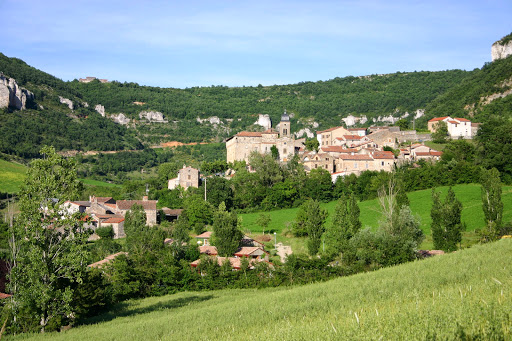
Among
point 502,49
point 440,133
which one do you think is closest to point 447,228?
point 440,133

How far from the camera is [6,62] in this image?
158 m

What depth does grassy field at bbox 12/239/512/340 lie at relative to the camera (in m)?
10.0

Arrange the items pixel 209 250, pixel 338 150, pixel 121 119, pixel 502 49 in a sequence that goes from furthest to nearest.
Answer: pixel 121 119 → pixel 502 49 → pixel 338 150 → pixel 209 250

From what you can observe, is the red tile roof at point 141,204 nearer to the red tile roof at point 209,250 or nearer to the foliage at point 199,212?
the foliage at point 199,212

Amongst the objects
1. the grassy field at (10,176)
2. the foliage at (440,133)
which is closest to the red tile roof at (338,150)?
the foliage at (440,133)

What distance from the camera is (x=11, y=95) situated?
128m

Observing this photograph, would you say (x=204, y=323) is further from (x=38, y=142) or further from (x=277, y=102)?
(x=277, y=102)

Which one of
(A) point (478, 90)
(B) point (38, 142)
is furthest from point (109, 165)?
(A) point (478, 90)

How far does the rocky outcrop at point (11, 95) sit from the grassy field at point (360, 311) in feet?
349

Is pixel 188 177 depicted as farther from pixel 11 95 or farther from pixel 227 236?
pixel 11 95

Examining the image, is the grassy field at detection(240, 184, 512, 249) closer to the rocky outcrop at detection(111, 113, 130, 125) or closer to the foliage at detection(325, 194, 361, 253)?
the foliage at detection(325, 194, 361, 253)

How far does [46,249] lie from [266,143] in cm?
6467

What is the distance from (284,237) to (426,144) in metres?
34.9

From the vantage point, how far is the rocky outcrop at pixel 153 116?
595ft
